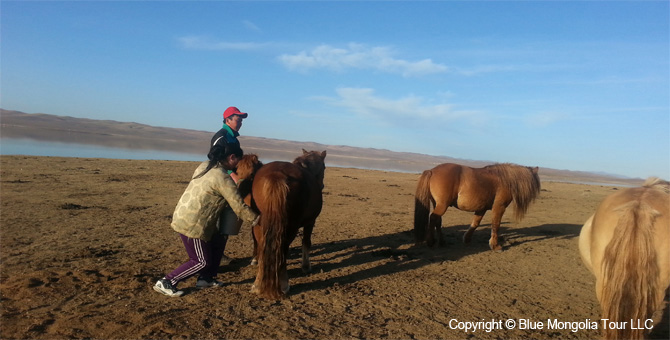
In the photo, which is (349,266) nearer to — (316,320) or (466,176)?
(316,320)

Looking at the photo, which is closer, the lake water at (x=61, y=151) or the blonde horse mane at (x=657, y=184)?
the blonde horse mane at (x=657, y=184)

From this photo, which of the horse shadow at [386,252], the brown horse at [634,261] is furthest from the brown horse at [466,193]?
the brown horse at [634,261]

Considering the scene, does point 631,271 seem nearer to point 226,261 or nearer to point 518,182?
point 226,261

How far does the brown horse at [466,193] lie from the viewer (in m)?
7.45

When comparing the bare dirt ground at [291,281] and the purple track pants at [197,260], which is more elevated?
the purple track pants at [197,260]

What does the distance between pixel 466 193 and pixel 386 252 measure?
83.7 inches

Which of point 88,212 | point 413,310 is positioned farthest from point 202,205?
point 88,212

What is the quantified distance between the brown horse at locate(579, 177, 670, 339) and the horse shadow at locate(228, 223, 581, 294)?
116 inches

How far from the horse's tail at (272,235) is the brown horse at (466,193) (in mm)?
3929

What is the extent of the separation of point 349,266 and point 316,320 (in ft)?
6.79

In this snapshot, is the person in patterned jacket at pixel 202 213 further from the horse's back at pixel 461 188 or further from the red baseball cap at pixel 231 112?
the horse's back at pixel 461 188

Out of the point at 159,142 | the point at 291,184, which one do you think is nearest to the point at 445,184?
the point at 291,184

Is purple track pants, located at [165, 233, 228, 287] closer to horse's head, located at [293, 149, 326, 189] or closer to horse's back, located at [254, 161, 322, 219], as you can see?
horse's back, located at [254, 161, 322, 219]

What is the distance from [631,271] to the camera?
311 centimetres
